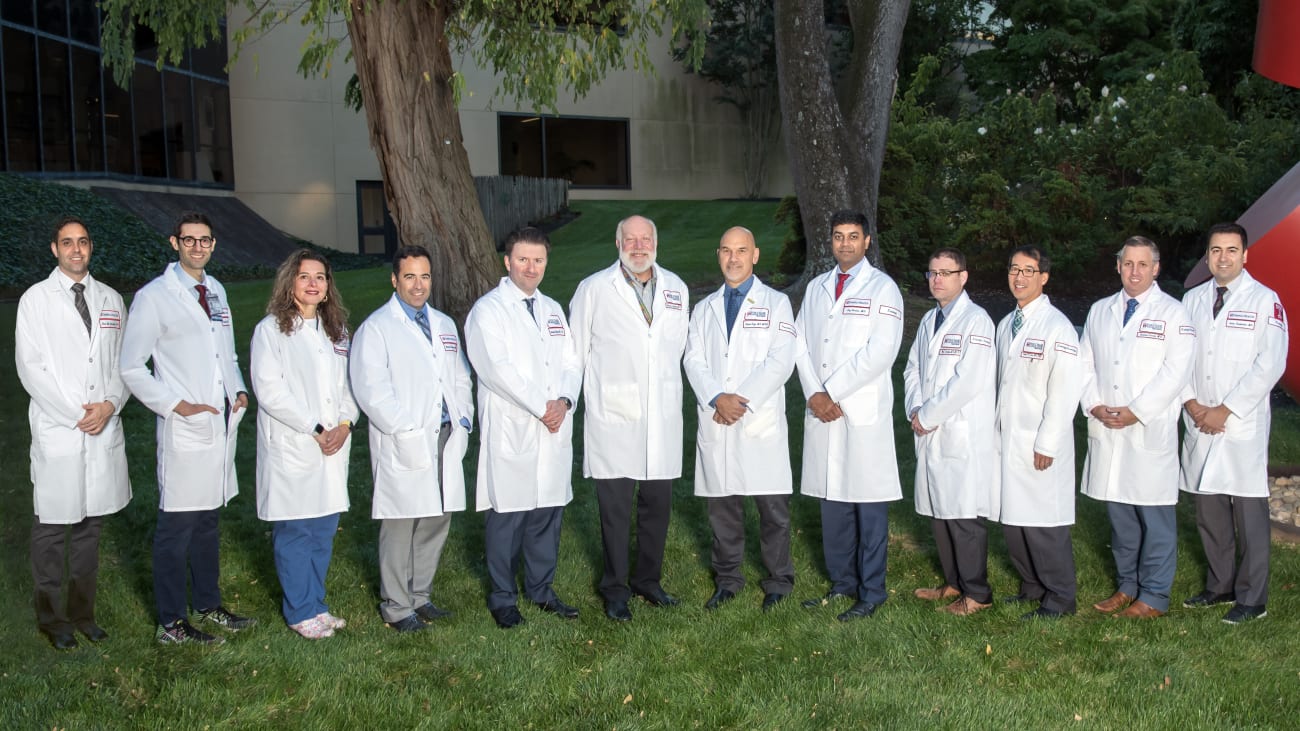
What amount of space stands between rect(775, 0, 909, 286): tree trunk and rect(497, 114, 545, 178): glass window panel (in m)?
15.5

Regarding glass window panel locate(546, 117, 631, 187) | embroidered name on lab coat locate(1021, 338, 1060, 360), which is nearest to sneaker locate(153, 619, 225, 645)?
embroidered name on lab coat locate(1021, 338, 1060, 360)

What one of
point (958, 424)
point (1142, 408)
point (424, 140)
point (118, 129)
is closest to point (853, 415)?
point (958, 424)

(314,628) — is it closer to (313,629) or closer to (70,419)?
(313,629)

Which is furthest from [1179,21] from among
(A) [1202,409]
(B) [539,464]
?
(B) [539,464]

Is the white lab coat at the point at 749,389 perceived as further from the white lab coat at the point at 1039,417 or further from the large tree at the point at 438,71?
the large tree at the point at 438,71

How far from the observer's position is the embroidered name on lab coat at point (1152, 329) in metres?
5.18

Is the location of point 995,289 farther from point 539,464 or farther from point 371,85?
point 539,464

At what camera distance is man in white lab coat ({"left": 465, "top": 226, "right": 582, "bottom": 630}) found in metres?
5.23

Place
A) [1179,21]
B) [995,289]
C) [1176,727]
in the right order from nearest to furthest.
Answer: [1176,727] → [995,289] → [1179,21]

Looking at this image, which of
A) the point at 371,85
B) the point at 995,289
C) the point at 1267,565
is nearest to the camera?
the point at 1267,565

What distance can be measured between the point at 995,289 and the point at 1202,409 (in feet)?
28.9

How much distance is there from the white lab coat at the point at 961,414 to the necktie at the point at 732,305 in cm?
95

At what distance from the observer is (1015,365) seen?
5.26 meters

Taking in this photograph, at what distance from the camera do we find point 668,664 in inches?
187
